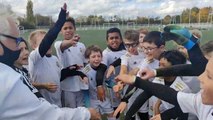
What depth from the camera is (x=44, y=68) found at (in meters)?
4.41

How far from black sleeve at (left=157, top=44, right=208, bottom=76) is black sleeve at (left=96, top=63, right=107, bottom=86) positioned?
172 centimetres

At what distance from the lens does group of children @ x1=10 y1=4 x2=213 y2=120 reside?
432cm

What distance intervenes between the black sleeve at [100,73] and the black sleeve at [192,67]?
5.66ft

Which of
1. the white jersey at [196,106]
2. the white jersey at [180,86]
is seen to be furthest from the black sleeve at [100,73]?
the white jersey at [196,106]

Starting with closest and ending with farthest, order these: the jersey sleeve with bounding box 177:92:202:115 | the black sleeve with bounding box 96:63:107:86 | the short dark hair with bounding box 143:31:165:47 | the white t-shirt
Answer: the jersey sleeve with bounding box 177:92:202:115 → the short dark hair with bounding box 143:31:165:47 → the black sleeve with bounding box 96:63:107:86 → the white t-shirt

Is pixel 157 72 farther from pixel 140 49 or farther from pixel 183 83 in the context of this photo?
pixel 140 49

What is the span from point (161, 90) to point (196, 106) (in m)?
0.43

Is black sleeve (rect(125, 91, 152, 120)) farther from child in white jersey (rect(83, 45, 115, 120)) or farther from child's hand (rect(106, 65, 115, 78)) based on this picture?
child in white jersey (rect(83, 45, 115, 120))

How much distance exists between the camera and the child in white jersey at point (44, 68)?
416 cm

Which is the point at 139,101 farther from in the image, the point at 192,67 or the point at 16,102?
the point at 16,102

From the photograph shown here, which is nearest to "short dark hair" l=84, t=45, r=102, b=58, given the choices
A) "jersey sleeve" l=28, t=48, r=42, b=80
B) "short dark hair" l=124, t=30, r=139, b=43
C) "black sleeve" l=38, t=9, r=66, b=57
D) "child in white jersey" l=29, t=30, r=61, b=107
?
"short dark hair" l=124, t=30, r=139, b=43

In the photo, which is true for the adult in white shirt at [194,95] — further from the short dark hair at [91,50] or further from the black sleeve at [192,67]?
the short dark hair at [91,50]

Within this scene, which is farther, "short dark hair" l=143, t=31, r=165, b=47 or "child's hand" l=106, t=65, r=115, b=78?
"child's hand" l=106, t=65, r=115, b=78

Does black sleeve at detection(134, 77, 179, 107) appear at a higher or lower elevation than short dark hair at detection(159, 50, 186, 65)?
lower
